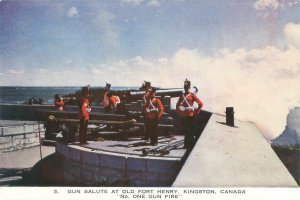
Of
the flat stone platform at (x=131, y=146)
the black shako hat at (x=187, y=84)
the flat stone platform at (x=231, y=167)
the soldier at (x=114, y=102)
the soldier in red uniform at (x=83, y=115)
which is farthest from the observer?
the soldier at (x=114, y=102)

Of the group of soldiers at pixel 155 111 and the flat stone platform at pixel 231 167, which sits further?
the group of soldiers at pixel 155 111

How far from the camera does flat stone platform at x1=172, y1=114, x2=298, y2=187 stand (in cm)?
435

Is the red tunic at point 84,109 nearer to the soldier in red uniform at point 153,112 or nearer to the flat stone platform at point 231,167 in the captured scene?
the soldier in red uniform at point 153,112

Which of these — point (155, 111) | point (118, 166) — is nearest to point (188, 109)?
point (155, 111)

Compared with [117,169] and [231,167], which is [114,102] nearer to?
[117,169]

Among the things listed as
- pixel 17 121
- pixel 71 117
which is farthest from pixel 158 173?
pixel 17 121

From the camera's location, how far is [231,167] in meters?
4.66

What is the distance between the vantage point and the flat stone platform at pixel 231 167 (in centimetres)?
435

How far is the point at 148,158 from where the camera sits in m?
5.88

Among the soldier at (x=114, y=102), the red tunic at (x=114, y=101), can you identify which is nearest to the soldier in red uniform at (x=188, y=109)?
the soldier at (x=114, y=102)

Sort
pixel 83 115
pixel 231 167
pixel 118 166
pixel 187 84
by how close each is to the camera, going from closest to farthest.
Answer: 1. pixel 231 167
2. pixel 118 166
3. pixel 187 84
4. pixel 83 115

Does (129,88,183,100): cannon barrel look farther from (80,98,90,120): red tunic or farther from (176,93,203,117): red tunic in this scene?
(176,93,203,117): red tunic

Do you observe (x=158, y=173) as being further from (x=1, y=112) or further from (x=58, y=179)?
(x=1, y=112)

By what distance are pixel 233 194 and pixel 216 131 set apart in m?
1.98
